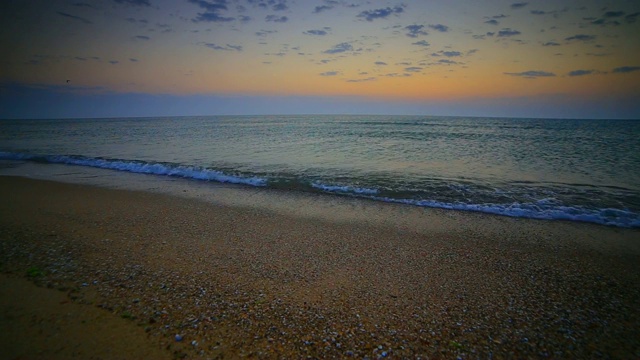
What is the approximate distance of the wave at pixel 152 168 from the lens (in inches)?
509

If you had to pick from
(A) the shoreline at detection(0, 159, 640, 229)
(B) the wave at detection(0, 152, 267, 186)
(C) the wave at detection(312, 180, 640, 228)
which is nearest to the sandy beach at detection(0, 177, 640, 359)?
(C) the wave at detection(312, 180, 640, 228)

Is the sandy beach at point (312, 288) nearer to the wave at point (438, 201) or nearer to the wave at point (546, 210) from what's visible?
the wave at point (546, 210)

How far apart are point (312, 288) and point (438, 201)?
7015 mm

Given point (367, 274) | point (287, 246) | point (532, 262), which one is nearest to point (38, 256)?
point (287, 246)

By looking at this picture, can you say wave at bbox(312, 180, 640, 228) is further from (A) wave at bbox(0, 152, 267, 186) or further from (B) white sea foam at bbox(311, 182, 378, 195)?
(A) wave at bbox(0, 152, 267, 186)

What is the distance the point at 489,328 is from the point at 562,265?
324 centimetres

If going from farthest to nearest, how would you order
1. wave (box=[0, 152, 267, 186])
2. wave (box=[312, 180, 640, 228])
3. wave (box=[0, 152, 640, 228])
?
wave (box=[0, 152, 267, 186]) < wave (box=[0, 152, 640, 228]) < wave (box=[312, 180, 640, 228])

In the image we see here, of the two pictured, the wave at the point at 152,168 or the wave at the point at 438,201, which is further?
the wave at the point at 152,168

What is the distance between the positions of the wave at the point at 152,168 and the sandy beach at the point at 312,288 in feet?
17.8

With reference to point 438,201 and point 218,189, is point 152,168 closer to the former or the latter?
point 218,189

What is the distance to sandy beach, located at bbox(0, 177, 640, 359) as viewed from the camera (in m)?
3.17

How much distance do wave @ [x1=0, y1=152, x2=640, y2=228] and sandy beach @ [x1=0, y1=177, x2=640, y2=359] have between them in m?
0.76

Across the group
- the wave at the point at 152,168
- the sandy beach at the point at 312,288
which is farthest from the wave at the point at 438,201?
the sandy beach at the point at 312,288

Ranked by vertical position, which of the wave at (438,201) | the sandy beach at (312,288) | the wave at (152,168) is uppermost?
the wave at (152,168)
